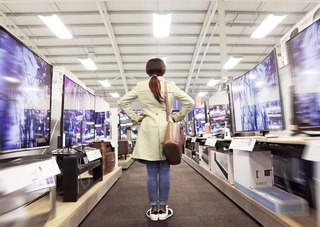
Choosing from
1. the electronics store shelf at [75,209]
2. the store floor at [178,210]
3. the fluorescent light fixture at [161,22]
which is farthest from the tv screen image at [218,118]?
the fluorescent light fixture at [161,22]

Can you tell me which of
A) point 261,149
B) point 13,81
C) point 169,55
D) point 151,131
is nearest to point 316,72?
point 261,149

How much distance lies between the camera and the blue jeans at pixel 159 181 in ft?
5.11

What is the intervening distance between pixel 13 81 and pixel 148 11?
5.96m

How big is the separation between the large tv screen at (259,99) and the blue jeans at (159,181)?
0.98m

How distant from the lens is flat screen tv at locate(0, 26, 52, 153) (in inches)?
39.6

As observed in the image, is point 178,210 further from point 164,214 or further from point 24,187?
point 24,187

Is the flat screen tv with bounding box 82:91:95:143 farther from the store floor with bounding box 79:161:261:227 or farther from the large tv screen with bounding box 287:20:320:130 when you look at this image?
the large tv screen with bounding box 287:20:320:130

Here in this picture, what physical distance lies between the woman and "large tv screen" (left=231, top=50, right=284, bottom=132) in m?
0.78

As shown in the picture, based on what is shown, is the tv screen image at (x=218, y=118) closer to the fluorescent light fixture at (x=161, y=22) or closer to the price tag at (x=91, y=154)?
the price tag at (x=91, y=154)

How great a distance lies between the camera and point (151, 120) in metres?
1.62

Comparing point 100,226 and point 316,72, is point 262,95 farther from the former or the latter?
point 100,226

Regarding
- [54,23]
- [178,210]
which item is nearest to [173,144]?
[178,210]

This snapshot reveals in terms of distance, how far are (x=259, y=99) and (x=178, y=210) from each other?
4.34 ft

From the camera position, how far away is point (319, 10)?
234cm
